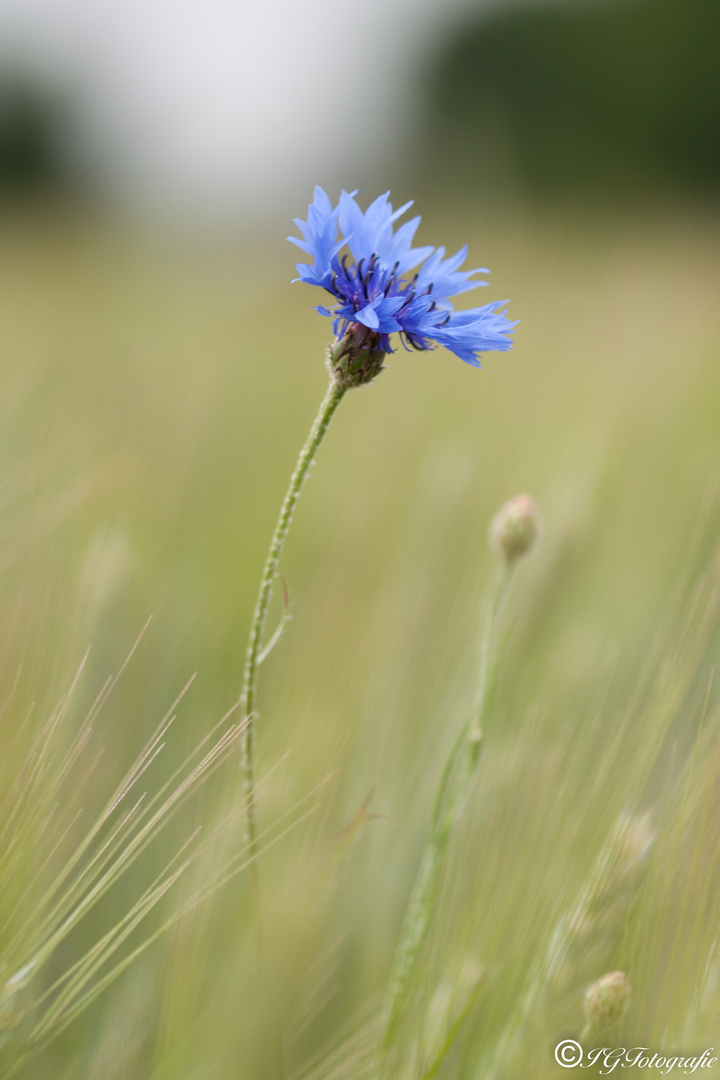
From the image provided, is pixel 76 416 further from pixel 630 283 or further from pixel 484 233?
pixel 484 233

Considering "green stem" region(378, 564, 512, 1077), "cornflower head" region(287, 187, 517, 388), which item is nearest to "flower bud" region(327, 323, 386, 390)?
"cornflower head" region(287, 187, 517, 388)

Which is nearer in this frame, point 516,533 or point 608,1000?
point 608,1000

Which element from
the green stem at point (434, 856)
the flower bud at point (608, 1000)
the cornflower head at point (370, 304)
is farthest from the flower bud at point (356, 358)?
the flower bud at point (608, 1000)

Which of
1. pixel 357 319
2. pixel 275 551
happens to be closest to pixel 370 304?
pixel 357 319

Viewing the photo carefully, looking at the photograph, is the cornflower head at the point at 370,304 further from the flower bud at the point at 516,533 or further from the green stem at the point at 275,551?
the flower bud at the point at 516,533

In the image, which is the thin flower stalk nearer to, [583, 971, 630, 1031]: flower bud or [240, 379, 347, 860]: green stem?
[240, 379, 347, 860]: green stem

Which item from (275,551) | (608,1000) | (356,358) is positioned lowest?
(608,1000)

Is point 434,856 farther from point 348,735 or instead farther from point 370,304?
point 370,304
